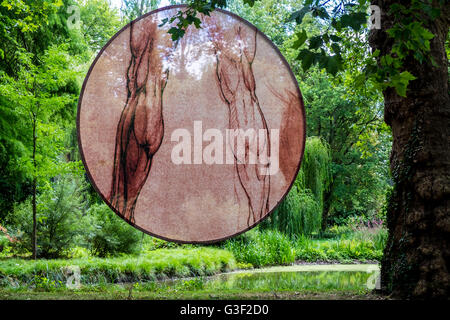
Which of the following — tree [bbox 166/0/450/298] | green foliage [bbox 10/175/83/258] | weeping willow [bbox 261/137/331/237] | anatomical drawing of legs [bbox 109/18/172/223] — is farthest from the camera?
weeping willow [bbox 261/137/331/237]

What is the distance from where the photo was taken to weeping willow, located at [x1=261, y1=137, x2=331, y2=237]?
406 inches

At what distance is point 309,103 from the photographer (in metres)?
15.5

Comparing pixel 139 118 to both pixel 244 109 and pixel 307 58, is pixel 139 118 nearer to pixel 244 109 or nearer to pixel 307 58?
pixel 244 109

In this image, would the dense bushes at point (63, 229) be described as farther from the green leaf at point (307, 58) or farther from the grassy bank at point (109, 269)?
the green leaf at point (307, 58)

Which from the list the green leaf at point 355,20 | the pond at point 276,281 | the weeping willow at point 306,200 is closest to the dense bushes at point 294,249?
the weeping willow at point 306,200

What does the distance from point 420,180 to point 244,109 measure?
138 centimetres

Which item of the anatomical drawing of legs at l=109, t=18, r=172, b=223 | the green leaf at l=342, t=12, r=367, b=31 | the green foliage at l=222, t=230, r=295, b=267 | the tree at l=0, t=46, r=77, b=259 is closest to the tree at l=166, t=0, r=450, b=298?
the anatomical drawing of legs at l=109, t=18, r=172, b=223

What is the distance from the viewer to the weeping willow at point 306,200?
1032cm

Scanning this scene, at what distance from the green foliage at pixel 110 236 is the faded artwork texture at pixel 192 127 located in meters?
4.59

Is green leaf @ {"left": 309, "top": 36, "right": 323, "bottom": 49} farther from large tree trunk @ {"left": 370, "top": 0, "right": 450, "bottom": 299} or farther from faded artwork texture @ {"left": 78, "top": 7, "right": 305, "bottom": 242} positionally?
large tree trunk @ {"left": 370, "top": 0, "right": 450, "bottom": 299}

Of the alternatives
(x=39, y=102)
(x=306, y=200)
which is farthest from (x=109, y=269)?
(x=306, y=200)

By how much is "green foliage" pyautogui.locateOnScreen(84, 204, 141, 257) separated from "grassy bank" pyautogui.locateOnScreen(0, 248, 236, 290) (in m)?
0.57
